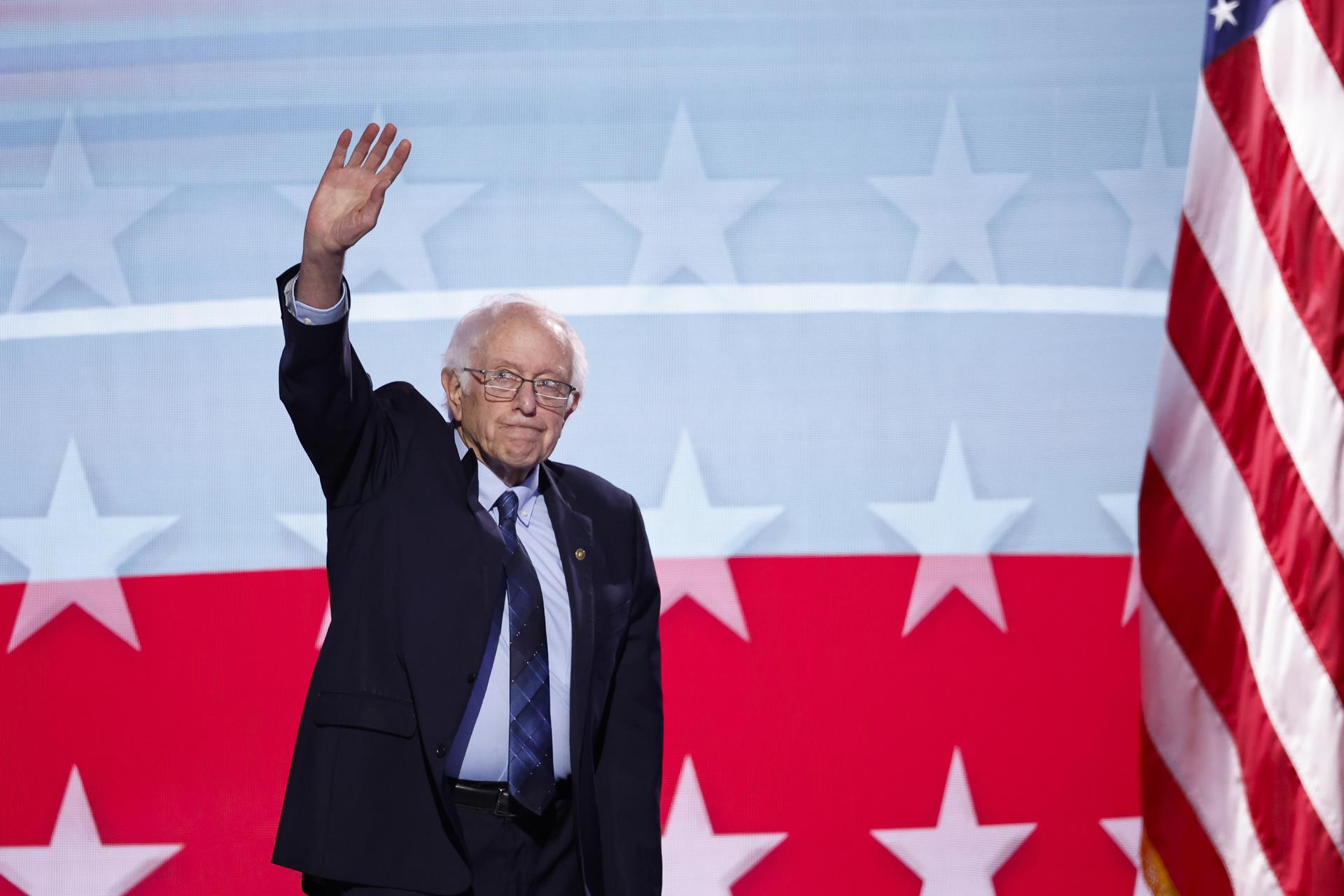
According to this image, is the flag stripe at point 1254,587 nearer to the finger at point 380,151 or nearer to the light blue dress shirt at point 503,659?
the light blue dress shirt at point 503,659

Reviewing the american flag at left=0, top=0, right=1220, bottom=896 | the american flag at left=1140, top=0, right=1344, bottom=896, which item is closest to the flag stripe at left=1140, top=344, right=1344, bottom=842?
the american flag at left=1140, top=0, right=1344, bottom=896

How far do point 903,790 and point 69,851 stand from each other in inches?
61.6

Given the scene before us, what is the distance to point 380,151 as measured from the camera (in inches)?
66.9

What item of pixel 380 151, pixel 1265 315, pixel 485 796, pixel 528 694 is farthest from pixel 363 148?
pixel 1265 315

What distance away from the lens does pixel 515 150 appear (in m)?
2.63

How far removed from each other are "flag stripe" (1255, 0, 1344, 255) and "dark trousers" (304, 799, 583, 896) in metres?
1.27

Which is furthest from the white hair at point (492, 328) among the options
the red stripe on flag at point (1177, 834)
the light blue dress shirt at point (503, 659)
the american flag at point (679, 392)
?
the red stripe on flag at point (1177, 834)

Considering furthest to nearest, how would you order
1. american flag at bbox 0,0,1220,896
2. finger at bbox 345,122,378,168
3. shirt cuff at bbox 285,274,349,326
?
american flag at bbox 0,0,1220,896
finger at bbox 345,122,378,168
shirt cuff at bbox 285,274,349,326

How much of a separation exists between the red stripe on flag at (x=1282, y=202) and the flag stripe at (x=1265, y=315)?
1 centimetres

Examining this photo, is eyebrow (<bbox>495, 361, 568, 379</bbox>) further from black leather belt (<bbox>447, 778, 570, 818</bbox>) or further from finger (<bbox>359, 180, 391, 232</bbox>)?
black leather belt (<bbox>447, 778, 570, 818</bbox>)

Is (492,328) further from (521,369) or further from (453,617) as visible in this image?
(453,617)

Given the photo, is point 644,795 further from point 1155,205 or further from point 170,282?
point 1155,205

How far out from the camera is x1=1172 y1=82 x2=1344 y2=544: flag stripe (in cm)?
182

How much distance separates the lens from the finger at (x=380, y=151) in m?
1.68
